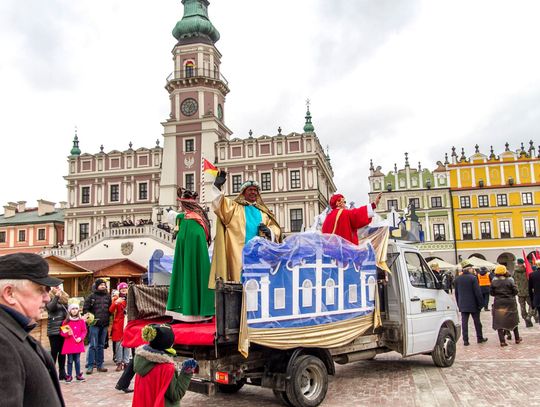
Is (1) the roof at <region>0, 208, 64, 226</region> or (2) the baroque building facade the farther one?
(1) the roof at <region>0, 208, 64, 226</region>

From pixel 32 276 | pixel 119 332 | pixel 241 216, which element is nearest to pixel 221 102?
pixel 119 332

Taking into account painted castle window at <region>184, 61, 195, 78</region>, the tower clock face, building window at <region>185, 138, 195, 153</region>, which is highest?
painted castle window at <region>184, 61, 195, 78</region>

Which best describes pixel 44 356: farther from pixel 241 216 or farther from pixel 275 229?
pixel 275 229

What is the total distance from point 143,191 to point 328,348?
4041 cm

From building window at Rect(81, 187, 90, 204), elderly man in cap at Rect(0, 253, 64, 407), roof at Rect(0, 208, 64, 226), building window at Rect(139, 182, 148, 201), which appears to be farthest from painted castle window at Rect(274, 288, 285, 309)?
roof at Rect(0, 208, 64, 226)

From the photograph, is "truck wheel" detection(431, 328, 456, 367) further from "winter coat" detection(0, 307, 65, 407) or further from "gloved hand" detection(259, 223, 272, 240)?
"winter coat" detection(0, 307, 65, 407)

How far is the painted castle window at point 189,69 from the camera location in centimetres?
4366

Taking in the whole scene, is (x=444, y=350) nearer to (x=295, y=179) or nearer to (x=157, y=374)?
(x=157, y=374)

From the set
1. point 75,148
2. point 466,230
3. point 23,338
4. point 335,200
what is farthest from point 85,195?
point 23,338

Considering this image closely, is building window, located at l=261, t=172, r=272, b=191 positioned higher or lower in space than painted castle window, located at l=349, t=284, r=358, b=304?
higher

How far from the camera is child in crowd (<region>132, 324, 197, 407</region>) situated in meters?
4.25

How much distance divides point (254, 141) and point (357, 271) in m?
36.3

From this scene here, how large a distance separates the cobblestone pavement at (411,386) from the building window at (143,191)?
36.0 metres

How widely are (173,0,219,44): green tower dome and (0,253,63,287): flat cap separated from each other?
45045mm
